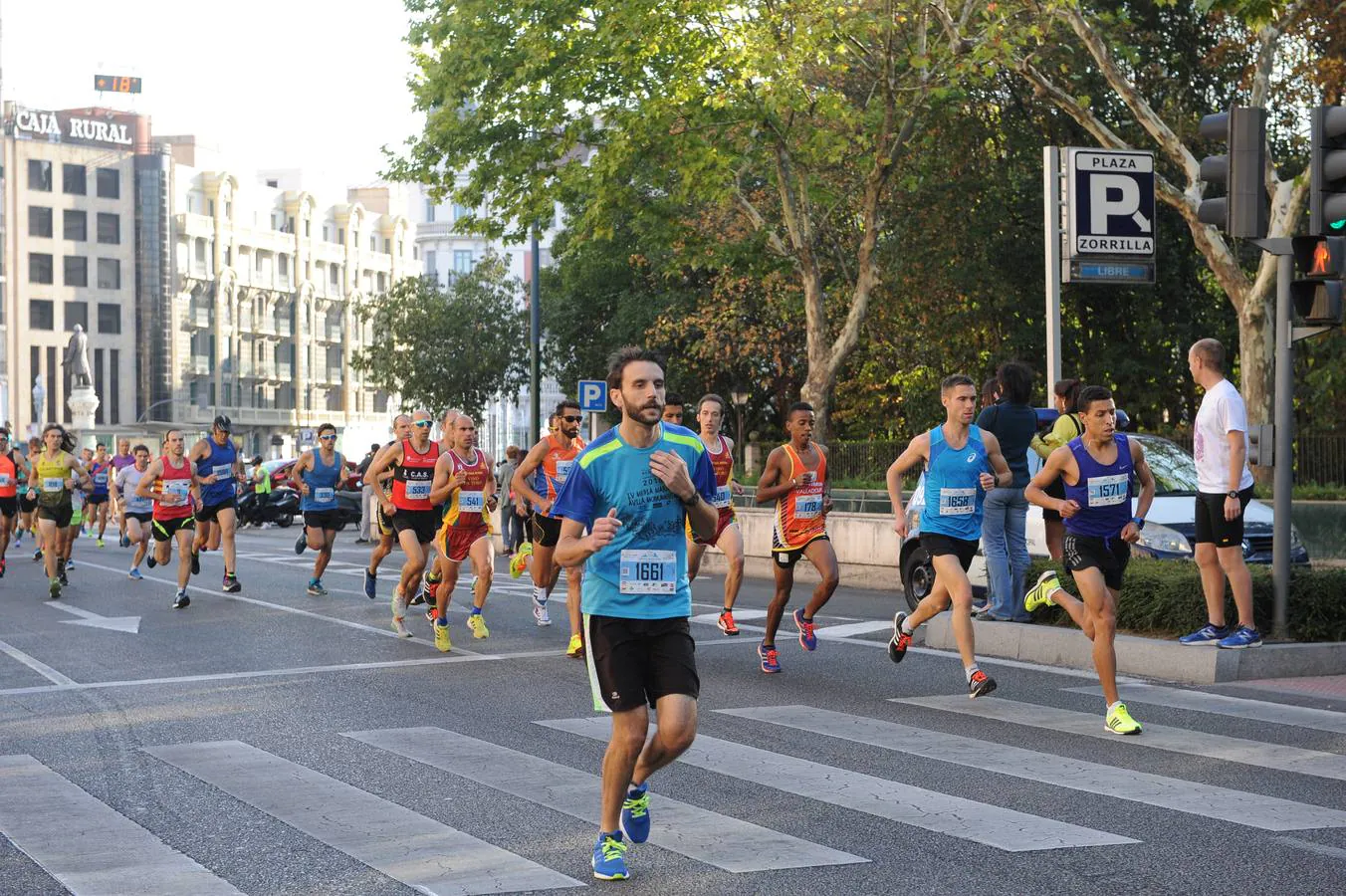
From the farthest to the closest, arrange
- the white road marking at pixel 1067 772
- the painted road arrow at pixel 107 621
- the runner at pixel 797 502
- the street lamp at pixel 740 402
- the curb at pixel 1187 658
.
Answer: the street lamp at pixel 740 402
the painted road arrow at pixel 107 621
the runner at pixel 797 502
the curb at pixel 1187 658
the white road marking at pixel 1067 772

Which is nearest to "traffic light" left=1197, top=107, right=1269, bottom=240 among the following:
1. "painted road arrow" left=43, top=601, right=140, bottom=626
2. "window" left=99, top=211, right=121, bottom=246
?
"painted road arrow" left=43, top=601, right=140, bottom=626

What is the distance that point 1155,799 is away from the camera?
284 inches

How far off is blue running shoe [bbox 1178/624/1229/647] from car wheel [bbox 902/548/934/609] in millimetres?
4555

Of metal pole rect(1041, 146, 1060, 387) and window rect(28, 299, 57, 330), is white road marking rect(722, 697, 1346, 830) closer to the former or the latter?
metal pole rect(1041, 146, 1060, 387)

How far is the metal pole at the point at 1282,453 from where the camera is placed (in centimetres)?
1167

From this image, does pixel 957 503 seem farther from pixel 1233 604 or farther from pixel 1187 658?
pixel 1233 604

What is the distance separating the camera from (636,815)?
6164mm

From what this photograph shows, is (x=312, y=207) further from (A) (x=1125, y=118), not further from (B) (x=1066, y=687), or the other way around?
(B) (x=1066, y=687)

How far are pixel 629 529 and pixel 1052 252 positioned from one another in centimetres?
1078

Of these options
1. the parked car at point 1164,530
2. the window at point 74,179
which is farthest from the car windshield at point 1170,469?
the window at point 74,179

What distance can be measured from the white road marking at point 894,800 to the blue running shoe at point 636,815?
1157 millimetres

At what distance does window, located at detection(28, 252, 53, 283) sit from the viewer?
97.2 metres

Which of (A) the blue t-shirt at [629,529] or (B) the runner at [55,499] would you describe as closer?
(A) the blue t-shirt at [629,529]

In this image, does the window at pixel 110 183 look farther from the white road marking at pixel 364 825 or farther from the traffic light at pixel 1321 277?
the white road marking at pixel 364 825
